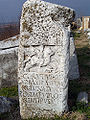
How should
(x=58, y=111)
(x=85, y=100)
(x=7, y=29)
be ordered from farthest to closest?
(x=7, y=29) < (x=85, y=100) < (x=58, y=111)

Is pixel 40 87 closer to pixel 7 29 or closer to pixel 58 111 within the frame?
pixel 58 111

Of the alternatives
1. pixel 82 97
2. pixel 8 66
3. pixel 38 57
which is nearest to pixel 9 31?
pixel 8 66

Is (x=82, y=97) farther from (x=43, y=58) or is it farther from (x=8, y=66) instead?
(x=8, y=66)

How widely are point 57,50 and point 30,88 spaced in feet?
2.58

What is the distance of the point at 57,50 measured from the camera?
2.92 meters

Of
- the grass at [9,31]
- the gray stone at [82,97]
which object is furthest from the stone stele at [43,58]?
the grass at [9,31]

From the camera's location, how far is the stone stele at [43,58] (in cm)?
284

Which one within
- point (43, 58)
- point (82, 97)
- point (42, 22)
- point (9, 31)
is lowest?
point (82, 97)

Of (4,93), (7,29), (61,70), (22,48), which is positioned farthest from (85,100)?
(7,29)

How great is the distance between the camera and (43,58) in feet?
9.80

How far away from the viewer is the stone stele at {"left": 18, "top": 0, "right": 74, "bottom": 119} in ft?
9.30

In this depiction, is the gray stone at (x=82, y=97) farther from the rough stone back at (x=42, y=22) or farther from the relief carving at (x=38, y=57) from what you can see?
the rough stone back at (x=42, y=22)

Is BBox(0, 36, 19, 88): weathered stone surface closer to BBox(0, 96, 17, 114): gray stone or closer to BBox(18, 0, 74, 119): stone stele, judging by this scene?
BBox(0, 96, 17, 114): gray stone

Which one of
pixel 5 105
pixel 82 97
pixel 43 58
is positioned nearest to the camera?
pixel 43 58
